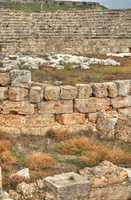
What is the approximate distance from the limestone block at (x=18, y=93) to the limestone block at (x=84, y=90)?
3.76ft

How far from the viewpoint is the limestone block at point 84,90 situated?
12.5 metres

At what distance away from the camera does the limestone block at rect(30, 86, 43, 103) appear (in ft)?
40.0

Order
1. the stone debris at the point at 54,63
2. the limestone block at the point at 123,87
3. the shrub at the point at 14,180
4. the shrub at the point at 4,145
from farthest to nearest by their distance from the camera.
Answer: the stone debris at the point at 54,63 < the limestone block at the point at 123,87 < the shrub at the point at 4,145 < the shrub at the point at 14,180

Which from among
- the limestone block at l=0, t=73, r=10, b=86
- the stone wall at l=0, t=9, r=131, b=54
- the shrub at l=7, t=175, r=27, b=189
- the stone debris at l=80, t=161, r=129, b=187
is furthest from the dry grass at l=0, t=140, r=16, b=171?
the stone wall at l=0, t=9, r=131, b=54

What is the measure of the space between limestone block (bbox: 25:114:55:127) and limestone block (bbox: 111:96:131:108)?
151cm

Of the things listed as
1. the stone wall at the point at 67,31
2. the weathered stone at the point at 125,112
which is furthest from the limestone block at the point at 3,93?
the stone wall at the point at 67,31

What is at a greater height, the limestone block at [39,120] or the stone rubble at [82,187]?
the limestone block at [39,120]

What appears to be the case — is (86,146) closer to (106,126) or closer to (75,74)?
(106,126)

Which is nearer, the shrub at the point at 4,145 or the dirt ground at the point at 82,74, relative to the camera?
the shrub at the point at 4,145

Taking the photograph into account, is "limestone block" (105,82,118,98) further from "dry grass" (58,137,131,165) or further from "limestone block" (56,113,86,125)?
"dry grass" (58,137,131,165)

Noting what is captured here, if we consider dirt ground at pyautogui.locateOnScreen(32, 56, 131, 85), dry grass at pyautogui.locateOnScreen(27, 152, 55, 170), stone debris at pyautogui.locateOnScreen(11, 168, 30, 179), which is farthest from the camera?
dirt ground at pyautogui.locateOnScreen(32, 56, 131, 85)

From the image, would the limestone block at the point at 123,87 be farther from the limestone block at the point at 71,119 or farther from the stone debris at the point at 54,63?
the stone debris at the point at 54,63

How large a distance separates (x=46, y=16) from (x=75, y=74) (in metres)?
15.1

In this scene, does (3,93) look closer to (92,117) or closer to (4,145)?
(4,145)
